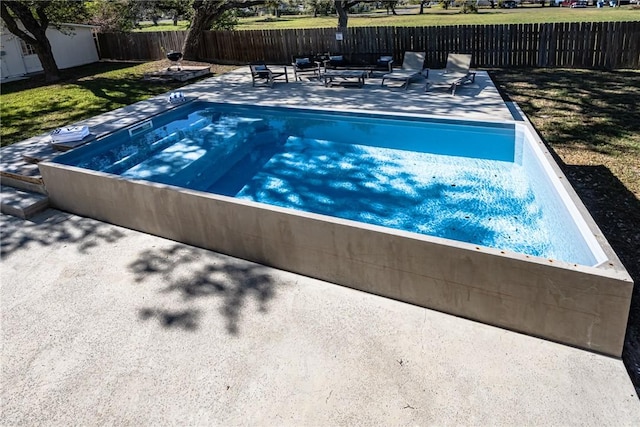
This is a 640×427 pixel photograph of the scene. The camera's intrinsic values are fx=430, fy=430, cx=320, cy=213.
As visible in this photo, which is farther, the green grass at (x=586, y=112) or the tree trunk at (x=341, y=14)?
the tree trunk at (x=341, y=14)

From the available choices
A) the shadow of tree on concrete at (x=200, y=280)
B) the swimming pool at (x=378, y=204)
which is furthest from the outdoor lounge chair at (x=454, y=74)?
the shadow of tree on concrete at (x=200, y=280)

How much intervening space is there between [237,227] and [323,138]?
425 cm

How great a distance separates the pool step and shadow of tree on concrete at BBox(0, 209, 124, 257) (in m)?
0.09

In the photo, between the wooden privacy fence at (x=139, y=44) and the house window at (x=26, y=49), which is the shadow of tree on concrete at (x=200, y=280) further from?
the house window at (x=26, y=49)

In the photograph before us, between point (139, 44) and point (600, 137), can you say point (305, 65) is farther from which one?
point (139, 44)

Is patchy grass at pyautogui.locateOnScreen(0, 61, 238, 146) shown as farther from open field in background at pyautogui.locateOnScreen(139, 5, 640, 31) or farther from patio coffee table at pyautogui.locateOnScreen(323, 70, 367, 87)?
open field in background at pyautogui.locateOnScreen(139, 5, 640, 31)

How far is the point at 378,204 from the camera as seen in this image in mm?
6027

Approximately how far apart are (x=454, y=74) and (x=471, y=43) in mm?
2837

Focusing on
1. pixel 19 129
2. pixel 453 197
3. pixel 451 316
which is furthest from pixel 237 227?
pixel 19 129

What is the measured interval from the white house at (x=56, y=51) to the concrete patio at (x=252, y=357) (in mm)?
14147

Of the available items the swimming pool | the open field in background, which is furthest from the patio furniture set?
the open field in background

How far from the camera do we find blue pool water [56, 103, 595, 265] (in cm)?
530

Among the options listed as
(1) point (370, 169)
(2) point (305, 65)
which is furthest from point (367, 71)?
(1) point (370, 169)

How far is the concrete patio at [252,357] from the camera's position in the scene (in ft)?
9.48
